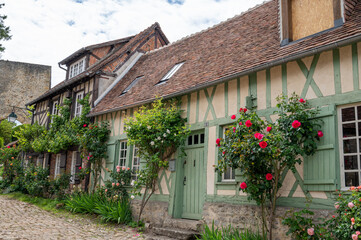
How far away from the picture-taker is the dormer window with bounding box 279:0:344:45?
6.18 metres

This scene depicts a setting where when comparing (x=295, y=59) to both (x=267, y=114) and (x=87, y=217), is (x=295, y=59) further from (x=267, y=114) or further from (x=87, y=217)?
(x=87, y=217)

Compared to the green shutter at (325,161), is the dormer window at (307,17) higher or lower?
higher

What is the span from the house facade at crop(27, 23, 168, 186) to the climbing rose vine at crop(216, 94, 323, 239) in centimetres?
751

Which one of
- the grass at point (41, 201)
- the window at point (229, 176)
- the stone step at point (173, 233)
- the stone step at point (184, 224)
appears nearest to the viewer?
the stone step at point (173, 233)

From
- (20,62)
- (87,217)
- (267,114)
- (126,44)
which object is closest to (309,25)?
(267,114)

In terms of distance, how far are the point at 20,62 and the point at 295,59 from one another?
25669mm

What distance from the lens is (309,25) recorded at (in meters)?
6.54

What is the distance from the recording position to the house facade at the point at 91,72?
1257 centimetres

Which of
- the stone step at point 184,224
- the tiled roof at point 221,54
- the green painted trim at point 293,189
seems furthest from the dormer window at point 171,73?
the green painted trim at point 293,189

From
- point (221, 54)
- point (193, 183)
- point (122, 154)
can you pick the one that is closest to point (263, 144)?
point (193, 183)

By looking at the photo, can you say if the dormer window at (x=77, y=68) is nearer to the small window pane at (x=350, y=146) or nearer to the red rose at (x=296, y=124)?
the red rose at (x=296, y=124)

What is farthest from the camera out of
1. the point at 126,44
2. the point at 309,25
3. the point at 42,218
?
the point at 126,44

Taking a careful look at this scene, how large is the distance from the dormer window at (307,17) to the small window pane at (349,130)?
1.88 m

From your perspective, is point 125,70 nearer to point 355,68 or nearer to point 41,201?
point 41,201
